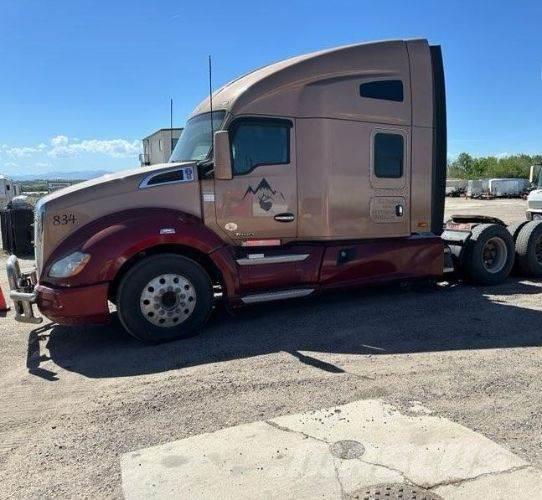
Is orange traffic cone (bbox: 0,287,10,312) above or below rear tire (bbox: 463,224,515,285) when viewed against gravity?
below

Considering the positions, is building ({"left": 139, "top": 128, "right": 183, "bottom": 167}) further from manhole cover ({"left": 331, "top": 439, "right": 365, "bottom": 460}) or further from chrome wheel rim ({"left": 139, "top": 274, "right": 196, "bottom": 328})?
manhole cover ({"left": 331, "top": 439, "right": 365, "bottom": 460})

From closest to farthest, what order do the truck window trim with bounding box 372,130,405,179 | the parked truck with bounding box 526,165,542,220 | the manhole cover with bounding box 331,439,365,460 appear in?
the manhole cover with bounding box 331,439,365,460 → the truck window trim with bounding box 372,130,405,179 → the parked truck with bounding box 526,165,542,220

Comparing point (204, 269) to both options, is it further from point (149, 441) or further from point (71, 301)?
point (149, 441)

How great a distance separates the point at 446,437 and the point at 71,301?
387 cm

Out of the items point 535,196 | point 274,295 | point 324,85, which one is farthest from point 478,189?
point 274,295

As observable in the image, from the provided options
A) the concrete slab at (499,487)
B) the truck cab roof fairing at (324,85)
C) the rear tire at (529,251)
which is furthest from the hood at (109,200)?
the rear tire at (529,251)

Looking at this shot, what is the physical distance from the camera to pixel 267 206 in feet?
21.6

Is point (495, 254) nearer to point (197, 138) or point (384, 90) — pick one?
point (384, 90)

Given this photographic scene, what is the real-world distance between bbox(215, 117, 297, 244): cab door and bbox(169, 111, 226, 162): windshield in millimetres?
347

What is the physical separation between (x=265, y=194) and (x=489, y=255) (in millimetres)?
4486

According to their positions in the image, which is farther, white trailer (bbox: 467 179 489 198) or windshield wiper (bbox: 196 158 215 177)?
white trailer (bbox: 467 179 489 198)

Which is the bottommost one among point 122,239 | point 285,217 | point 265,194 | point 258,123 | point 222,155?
point 122,239

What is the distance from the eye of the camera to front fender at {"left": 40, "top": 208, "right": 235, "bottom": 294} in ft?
18.3

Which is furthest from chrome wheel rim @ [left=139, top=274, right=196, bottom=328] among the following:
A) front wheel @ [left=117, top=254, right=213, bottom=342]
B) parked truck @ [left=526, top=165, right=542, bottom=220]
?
parked truck @ [left=526, top=165, right=542, bottom=220]
